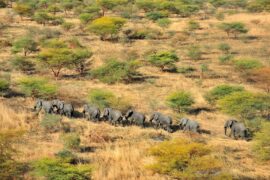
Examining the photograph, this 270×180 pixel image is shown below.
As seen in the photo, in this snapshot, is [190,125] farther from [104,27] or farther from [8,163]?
[104,27]

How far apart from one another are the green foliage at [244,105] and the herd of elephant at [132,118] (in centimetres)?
158

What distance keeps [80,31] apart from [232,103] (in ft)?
74.3

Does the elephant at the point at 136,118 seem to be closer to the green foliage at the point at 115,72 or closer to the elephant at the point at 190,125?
the elephant at the point at 190,125

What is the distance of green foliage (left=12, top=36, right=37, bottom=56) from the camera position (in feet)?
91.9

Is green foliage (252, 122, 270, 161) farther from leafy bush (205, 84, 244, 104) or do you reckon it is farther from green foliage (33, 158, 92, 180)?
leafy bush (205, 84, 244, 104)

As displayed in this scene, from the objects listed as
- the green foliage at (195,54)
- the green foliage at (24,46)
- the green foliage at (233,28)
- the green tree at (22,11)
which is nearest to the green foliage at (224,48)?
the green foliage at (195,54)

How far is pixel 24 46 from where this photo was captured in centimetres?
2822

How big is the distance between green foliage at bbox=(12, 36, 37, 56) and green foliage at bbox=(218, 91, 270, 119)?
14872mm

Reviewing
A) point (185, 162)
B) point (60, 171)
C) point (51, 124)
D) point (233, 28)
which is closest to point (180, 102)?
point (51, 124)

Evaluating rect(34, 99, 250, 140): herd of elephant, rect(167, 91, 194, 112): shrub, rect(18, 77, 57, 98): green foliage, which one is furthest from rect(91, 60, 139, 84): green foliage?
rect(34, 99, 250, 140): herd of elephant

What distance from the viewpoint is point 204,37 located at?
127ft

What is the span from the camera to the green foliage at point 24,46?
28.0 meters

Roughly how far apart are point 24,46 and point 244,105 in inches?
628

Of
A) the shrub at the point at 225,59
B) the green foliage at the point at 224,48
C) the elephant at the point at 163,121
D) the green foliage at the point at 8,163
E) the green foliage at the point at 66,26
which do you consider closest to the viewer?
the green foliage at the point at 8,163
